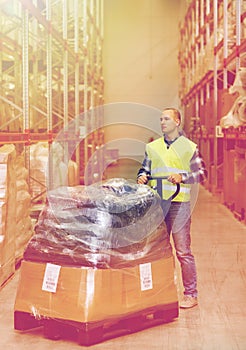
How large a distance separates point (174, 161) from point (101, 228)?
36.7 inches

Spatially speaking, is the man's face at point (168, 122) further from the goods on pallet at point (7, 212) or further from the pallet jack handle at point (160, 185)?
the goods on pallet at point (7, 212)

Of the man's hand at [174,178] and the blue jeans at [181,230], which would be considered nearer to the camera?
the man's hand at [174,178]

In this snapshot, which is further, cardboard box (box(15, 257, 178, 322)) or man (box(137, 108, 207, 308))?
man (box(137, 108, 207, 308))

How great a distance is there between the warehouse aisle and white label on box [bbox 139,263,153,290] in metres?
0.34

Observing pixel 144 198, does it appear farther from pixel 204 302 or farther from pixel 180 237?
pixel 204 302

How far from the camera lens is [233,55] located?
1092 centimetres

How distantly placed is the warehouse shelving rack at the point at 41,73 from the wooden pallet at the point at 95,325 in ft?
7.42

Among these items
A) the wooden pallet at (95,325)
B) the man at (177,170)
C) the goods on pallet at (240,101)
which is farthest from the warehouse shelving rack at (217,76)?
the wooden pallet at (95,325)

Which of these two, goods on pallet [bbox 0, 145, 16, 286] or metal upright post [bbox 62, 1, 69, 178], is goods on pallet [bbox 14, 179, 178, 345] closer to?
goods on pallet [bbox 0, 145, 16, 286]

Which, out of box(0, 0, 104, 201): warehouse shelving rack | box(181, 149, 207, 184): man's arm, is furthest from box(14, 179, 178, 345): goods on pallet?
box(0, 0, 104, 201): warehouse shelving rack

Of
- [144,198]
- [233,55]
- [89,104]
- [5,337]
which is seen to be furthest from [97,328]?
[89,104]

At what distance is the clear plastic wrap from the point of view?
3992mm

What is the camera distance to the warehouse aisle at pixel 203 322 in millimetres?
3934

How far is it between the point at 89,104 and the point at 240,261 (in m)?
12.6
